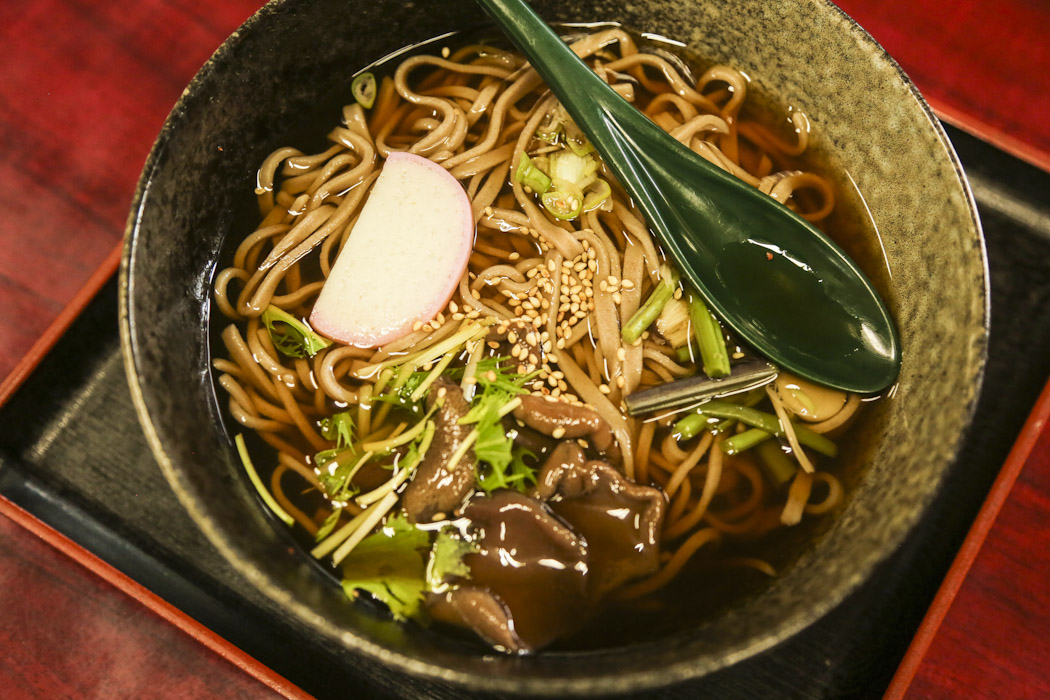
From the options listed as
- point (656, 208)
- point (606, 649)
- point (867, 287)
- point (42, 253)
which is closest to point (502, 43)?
point (656, 208)

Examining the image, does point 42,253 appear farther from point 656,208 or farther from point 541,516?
point 656,208

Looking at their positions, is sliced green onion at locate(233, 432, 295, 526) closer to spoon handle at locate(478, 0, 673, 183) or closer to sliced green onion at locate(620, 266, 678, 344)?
sliced green onion at locate(620, 266, 678, 344)

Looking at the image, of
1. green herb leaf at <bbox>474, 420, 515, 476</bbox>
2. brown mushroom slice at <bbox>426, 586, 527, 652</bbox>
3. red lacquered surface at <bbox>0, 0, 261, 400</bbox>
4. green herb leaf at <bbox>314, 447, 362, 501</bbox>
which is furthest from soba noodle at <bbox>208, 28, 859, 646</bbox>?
red lacquered surface at <bbox>0, 0, 261, 400</bbox>

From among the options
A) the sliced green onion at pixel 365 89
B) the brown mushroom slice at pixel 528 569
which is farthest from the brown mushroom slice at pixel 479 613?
the sliced green onion at pixel 365 89

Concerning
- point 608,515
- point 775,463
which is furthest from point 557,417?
point 775,463

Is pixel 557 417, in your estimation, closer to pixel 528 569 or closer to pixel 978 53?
pixel 528 569

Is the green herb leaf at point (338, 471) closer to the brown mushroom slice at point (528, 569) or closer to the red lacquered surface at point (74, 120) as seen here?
the brown mushroom slice at point (528, 569)
